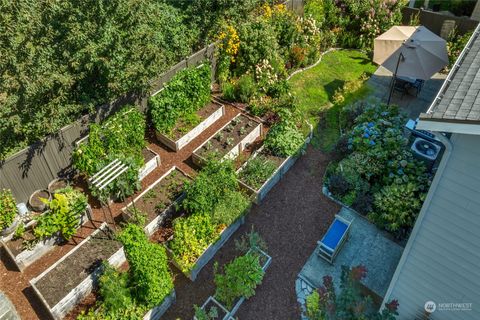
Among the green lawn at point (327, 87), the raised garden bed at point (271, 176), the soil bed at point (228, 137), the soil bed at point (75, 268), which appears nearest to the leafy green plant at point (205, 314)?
the soil bed at point (75, 268)

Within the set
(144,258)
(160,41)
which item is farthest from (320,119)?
(144,258)

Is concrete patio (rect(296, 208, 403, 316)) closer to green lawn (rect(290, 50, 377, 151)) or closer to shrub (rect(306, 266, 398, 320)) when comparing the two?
shrub (rect(306, 266, 398, 320))

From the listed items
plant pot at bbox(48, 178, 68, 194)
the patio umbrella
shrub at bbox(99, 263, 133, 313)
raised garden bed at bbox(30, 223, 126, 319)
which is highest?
the patio umbrella

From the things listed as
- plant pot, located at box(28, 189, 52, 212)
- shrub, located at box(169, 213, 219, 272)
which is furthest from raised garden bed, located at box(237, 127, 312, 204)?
plant pot, located at box(28, 189, 52, 212)

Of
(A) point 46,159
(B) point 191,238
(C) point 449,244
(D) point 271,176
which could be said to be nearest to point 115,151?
(A) point 46,159

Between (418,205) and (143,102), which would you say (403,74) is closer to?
(418,205)

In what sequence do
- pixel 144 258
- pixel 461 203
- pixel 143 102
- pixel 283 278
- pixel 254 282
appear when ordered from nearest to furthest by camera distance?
1. pixel 461 203
2. pixel 144 258
3. pixel 254 282
4. pixel 283 278
5. pixel 143 102
